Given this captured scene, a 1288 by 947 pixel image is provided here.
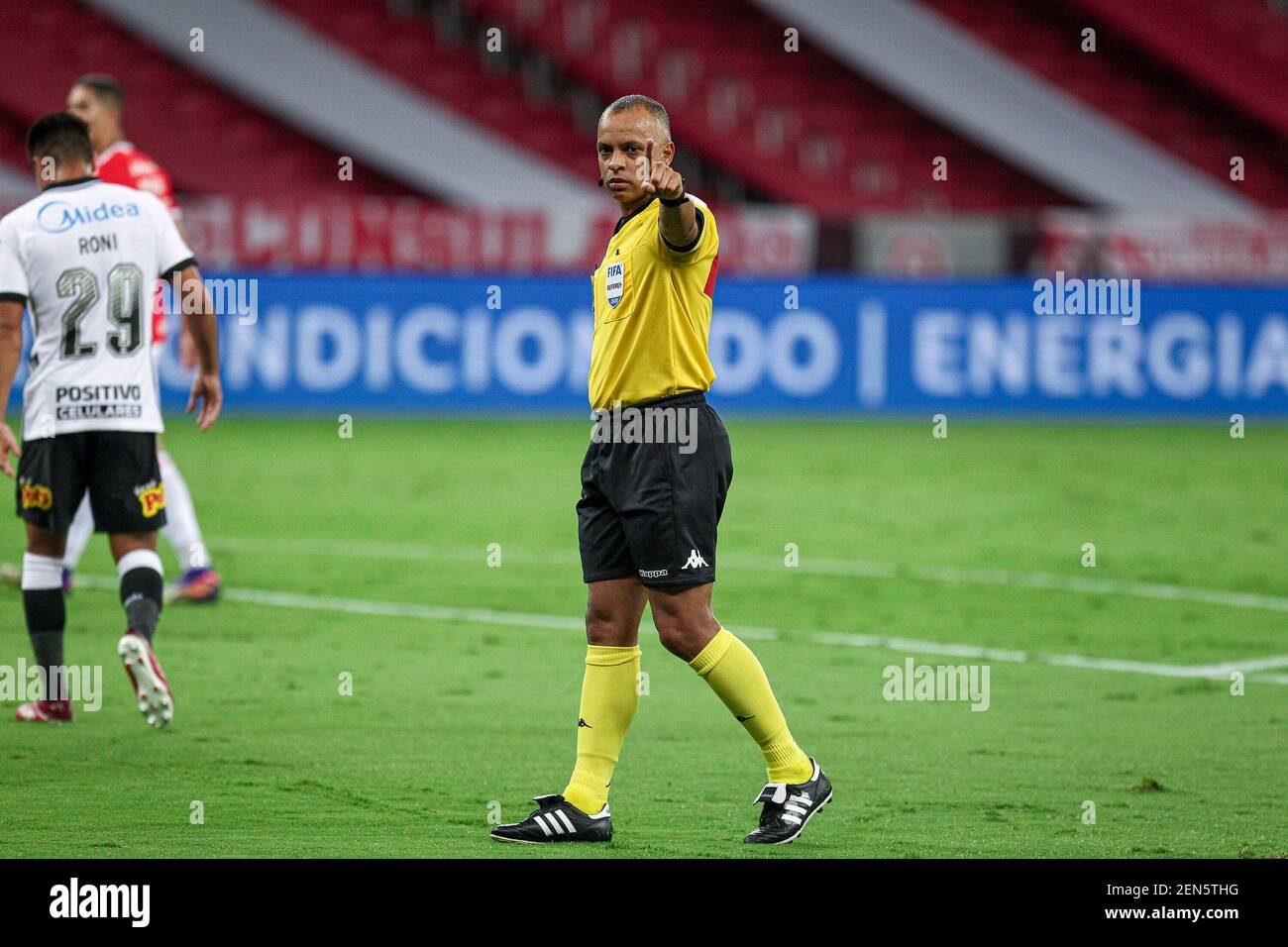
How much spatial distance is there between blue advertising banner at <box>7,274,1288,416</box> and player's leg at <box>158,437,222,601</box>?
33.0ft

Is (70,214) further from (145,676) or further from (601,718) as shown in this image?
(601,718)

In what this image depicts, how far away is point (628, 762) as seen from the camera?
23.2 feet

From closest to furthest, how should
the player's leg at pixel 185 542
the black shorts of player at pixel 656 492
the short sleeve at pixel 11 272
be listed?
the black shorts of player at pixel 656 492 < the short sleeve at pixel 11 272 < the player's leg at pixel 185 542

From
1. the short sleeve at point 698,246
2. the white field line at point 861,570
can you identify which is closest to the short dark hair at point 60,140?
the short sleeve at point 698,246

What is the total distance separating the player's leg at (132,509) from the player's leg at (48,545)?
0.33 ft

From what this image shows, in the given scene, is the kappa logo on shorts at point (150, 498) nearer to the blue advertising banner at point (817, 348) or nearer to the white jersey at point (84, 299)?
the white jersey at point (84, 299)

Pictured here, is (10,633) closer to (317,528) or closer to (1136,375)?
(317,528)

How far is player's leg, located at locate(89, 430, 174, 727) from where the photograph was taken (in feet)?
24.4

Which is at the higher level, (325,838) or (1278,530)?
(1278,530)

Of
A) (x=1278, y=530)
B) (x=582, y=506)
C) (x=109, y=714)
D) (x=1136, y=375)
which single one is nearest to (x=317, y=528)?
(x=109, y=714)

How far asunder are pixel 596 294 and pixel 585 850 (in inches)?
65.6

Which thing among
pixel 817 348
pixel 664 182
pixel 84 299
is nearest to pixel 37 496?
pixel 84 299

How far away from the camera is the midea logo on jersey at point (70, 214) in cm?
747

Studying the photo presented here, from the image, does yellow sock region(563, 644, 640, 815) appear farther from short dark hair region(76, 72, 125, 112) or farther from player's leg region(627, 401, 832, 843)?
short dark hair region(76, 72, 125, 112)
